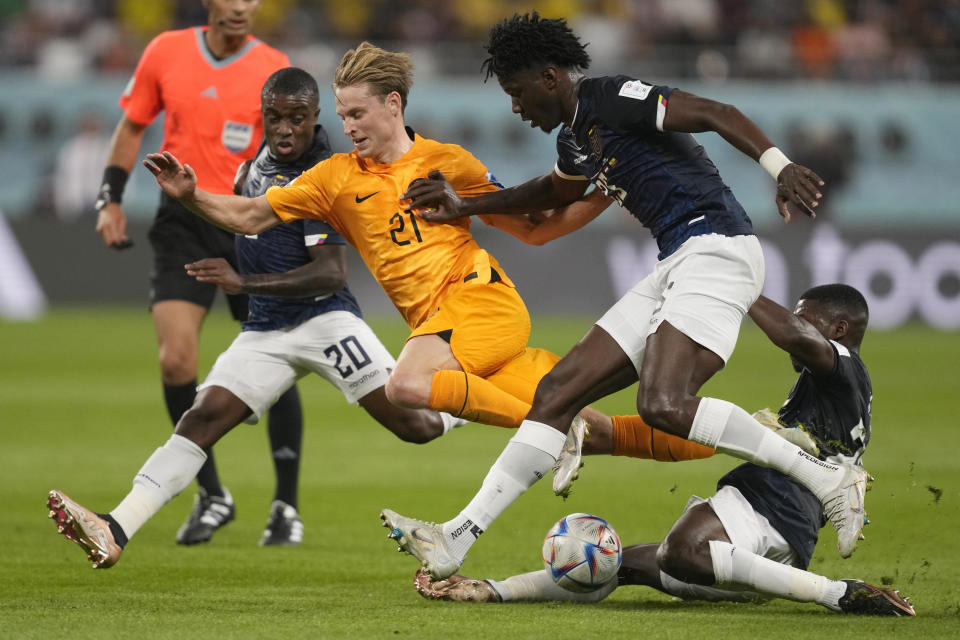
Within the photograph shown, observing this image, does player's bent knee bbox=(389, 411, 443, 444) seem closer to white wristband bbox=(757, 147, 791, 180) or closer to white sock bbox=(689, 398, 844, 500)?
white sock bbox=(689, 398, 844, 500)

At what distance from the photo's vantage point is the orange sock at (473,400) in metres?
5.77

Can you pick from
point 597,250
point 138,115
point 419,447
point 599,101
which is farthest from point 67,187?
point 599,101

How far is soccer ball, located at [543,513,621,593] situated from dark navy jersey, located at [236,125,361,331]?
6.62 ft

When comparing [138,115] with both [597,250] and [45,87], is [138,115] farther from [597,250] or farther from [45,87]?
[45,87]

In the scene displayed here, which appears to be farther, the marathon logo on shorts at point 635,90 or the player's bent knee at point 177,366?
the player's bent knee at point 177,366

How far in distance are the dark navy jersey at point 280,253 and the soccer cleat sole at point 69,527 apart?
1.56m

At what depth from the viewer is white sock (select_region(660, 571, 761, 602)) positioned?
5.48m

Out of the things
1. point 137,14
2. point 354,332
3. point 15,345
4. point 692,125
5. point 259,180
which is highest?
point 137,14

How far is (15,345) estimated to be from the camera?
17172mm

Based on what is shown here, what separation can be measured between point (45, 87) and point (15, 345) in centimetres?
775

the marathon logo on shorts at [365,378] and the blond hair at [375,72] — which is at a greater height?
the blond hair at [375,72]

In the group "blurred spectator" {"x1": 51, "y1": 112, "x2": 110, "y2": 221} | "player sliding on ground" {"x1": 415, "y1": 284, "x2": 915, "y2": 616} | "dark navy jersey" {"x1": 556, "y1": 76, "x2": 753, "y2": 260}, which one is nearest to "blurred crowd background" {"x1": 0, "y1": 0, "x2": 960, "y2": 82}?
"blurred spectator" {"x1": 51, "y1": 112, "x2": 110, "y2": 221}

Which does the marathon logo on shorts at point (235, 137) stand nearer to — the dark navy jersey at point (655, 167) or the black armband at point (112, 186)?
the black armband at point (112, 186)

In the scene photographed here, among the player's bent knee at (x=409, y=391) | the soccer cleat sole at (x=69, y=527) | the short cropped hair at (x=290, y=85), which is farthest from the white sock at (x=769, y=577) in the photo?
the short cropped hair at (x=290, y=85)
